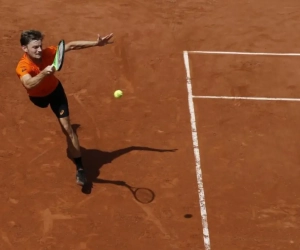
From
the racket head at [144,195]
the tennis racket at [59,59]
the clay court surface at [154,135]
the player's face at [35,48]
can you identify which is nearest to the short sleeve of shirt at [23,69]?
the player's face at [35,48]

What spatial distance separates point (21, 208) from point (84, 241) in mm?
1335

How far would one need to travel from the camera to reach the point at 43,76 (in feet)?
28.6

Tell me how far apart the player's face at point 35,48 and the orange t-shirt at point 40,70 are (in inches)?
7.1

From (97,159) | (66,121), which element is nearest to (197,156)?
(97,159)

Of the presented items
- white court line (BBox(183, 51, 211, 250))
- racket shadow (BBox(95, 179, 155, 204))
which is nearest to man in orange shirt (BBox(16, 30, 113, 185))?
racket shadow (BBox(95, 179, 155, 204))

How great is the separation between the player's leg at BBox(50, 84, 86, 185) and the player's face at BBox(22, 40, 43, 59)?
0.88m

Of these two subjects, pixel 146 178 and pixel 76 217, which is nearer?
pixel 76 217

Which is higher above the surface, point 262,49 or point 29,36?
point 29,36

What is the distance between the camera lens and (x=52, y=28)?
1529cm

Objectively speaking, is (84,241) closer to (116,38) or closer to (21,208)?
(21,208)

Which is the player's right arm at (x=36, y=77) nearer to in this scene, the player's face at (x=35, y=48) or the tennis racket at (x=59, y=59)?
A: the tennis racket at (x=59, y=59)

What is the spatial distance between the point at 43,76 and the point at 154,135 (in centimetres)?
341

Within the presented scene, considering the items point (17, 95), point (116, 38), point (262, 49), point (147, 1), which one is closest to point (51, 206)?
point (17, 95)

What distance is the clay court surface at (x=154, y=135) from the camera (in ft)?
30.9
